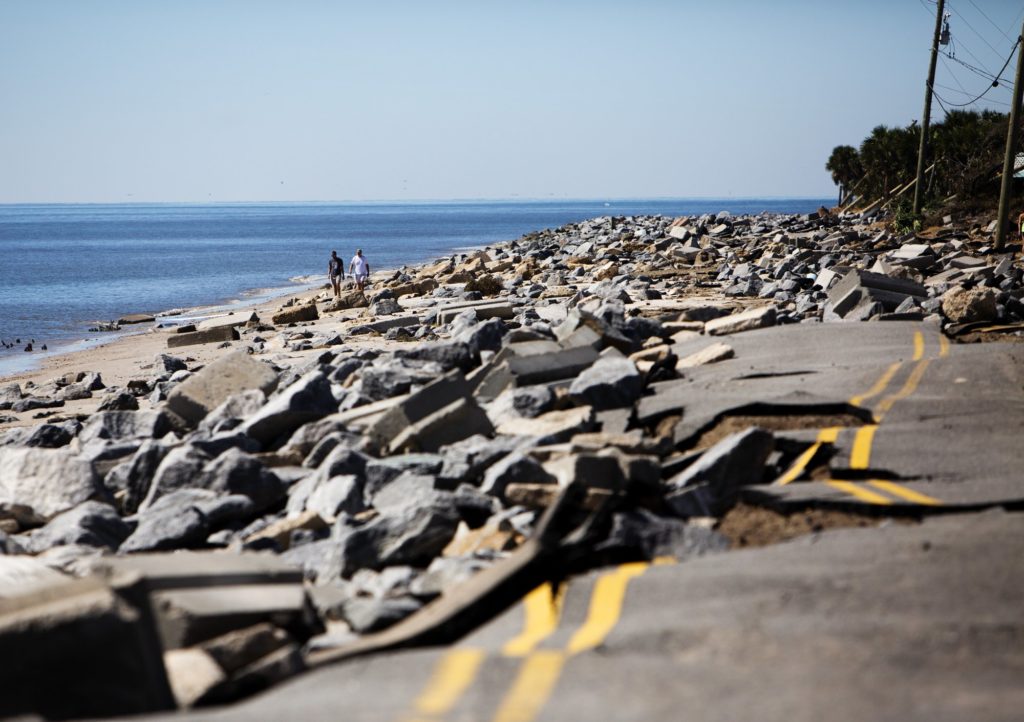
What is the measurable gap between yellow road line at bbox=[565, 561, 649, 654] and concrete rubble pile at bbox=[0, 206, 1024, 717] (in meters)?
0.22

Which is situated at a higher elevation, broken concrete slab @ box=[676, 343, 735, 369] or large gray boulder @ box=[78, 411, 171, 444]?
broken concrete slab @ box=[676, 343, 735, 369]

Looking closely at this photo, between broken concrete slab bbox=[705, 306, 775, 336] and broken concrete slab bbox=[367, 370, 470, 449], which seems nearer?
broken concrete slab bbox=[367, 370, 470, 449]

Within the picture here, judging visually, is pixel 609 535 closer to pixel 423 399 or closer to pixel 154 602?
pixel 154 602

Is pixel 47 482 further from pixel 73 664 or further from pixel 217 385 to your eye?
pixel 73 664

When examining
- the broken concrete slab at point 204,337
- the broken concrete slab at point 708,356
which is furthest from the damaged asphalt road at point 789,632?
the broken concrete slab at point 204,337

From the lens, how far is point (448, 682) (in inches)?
160

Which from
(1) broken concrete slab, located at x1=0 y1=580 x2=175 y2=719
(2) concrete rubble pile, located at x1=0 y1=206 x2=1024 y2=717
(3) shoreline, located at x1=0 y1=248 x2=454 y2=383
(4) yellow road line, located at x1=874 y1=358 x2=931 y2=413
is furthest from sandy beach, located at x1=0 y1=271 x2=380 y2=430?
(1) broken concrete slab, located at x1=0 y1=580 x2=175 y2=719

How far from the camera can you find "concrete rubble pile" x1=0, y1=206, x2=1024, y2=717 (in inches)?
166

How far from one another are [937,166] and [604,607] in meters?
51.6

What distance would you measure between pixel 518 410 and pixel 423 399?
92 centimetres

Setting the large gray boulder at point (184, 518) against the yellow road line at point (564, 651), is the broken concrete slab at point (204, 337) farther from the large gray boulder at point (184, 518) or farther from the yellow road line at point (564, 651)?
the yellow road line at point (564, 651)

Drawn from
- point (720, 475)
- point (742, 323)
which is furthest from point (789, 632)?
point (742, 323)

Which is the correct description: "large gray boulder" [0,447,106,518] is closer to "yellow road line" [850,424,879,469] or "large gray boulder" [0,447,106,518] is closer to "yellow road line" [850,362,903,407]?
"yellow road line" [850,424,879,469]

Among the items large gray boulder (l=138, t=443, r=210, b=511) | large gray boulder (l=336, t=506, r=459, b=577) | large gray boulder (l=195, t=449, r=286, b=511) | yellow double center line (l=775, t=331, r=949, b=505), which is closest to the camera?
large gray boulder (l=336, t=506, r=459, b=577)
